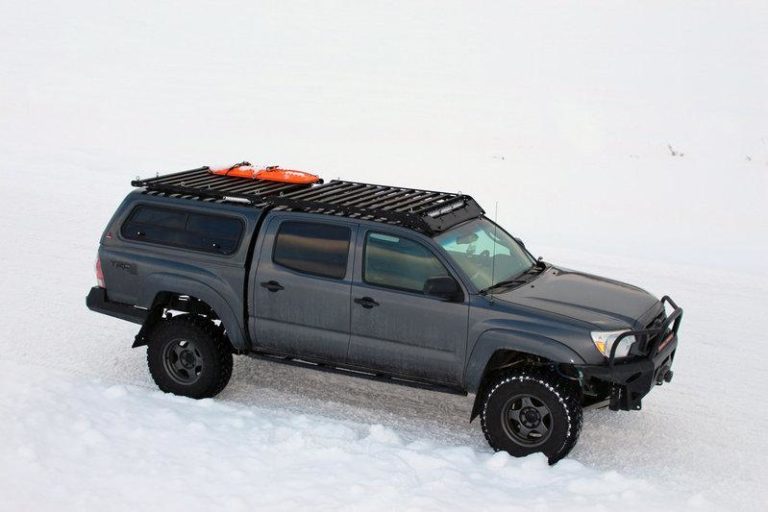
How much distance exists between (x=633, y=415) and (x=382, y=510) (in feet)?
8.74

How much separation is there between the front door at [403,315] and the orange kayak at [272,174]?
1.28 metres

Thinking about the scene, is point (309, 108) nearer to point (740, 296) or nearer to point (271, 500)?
point (740, 296)

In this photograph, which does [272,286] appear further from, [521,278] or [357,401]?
[521,278]

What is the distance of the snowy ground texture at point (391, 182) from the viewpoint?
7.38m

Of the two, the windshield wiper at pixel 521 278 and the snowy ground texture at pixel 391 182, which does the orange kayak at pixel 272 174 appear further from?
the windshield wiper at pixel 521 278

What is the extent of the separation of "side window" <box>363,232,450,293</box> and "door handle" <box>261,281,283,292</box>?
2.22ft

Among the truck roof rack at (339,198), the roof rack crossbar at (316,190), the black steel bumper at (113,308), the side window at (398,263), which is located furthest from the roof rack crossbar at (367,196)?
the black steel bumper at (113,308)

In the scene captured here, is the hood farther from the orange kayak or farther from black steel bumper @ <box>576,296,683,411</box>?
the orange kayak

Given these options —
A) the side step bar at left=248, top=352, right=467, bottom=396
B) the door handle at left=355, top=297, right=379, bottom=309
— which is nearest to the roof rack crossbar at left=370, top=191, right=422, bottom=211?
the door handle at left=355, top=297, right=379, bottom=309

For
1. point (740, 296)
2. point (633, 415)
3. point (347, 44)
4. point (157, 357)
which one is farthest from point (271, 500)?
point (347, 44)

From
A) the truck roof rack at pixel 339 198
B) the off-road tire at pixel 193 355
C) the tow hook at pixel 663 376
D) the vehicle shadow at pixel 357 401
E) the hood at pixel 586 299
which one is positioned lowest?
the vehicle shadow at pixel 357 401

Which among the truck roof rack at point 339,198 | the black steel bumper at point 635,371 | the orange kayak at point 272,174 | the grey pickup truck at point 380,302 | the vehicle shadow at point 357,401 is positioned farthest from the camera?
the orange kayak at point 272,174

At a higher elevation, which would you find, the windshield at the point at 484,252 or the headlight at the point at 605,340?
the windshield at the point at 484,252

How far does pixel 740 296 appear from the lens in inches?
460
